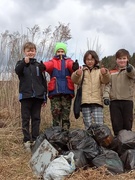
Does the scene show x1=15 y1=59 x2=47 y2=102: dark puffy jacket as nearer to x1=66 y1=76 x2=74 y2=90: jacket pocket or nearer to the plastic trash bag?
x1=66 y1=76 x2=74 y2=90: jacket pocket

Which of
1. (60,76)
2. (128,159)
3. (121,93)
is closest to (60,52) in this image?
(60,76)

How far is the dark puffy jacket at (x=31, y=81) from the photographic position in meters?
4.69

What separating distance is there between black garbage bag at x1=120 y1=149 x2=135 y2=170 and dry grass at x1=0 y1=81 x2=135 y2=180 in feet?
0.46

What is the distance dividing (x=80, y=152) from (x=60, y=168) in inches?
15.7

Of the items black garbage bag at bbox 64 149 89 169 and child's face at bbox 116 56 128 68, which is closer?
black garbage bag at bbox 64 149 89 169

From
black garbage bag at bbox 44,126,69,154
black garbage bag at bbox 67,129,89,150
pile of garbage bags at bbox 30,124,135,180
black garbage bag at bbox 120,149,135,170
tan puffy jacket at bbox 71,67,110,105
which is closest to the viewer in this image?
pile of garbage bags at bbox 30,124,135,180

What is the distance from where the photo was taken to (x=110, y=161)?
376 cm

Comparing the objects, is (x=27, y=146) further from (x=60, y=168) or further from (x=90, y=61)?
(x=90, y=61)

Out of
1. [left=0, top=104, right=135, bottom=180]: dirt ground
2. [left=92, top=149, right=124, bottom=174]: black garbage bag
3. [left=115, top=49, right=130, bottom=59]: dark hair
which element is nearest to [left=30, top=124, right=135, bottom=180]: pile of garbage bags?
[left=92, top=149, right=124, bottom=174]: black garbage bag

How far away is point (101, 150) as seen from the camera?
3.98 metres

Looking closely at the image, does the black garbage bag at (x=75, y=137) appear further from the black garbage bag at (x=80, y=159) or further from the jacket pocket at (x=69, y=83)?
the jacket pocket at (x=69, y=83)

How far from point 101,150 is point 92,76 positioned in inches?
48.8

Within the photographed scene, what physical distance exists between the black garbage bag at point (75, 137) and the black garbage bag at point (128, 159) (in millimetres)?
566

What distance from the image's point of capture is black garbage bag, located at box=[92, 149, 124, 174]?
368 centimetres
